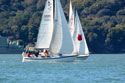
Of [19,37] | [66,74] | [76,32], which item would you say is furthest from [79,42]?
[19,37]

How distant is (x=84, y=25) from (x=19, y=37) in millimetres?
19733

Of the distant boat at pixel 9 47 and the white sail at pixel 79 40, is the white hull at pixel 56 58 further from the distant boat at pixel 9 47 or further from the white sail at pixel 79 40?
the distant boat at pixel 9 47

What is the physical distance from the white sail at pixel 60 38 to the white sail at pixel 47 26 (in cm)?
111

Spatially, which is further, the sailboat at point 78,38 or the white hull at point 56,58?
the sailboat at point 78,38

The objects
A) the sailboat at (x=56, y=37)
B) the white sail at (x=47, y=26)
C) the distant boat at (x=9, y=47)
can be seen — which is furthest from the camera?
the distant boat at (x=9, y=47)

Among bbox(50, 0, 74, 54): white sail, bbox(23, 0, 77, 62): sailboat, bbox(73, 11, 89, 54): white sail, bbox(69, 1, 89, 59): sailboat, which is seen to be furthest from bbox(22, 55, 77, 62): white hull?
bbox(73, 11, 89, 54): white sail

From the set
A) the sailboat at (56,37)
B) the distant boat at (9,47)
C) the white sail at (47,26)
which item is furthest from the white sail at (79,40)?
the distant boat at (9,47)

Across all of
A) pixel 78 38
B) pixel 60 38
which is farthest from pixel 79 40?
pixel 60 38

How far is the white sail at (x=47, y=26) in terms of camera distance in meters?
76.9

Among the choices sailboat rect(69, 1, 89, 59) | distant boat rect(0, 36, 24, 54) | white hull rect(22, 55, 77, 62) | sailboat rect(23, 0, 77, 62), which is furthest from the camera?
distant boat rect(0, 36, 24, 54)

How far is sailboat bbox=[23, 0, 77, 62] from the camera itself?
7506 cm

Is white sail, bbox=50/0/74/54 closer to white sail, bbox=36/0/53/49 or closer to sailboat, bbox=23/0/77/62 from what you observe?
sailboat, bbox=23/0/77/62

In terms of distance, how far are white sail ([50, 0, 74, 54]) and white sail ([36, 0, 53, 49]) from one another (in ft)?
3.65

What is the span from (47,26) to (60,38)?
2613 mm
